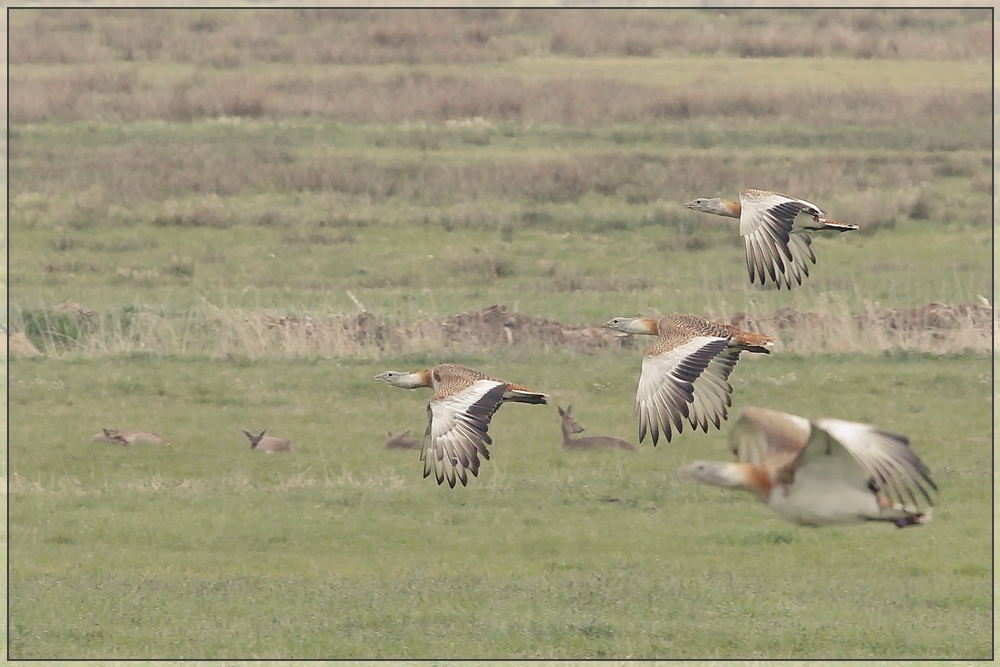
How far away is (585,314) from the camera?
987 inches

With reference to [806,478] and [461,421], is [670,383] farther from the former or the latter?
[806,478]

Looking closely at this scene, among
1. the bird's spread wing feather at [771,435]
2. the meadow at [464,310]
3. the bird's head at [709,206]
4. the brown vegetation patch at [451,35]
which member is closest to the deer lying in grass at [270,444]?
the meadow at [464,310]

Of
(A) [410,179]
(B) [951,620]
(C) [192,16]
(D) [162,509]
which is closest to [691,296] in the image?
(A) [410,179]

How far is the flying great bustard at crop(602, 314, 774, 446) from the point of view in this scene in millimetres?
11625

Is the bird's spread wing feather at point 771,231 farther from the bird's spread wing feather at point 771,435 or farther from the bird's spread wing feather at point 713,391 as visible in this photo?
the bird's spread wing feather at point 771,435

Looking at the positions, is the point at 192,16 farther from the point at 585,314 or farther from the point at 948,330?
the point at 948,330

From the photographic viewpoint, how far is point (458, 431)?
1167 cm

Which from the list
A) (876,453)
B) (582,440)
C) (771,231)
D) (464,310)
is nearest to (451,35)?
(464,310)

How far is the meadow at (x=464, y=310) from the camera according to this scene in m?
14.4

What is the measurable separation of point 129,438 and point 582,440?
390 centimetres

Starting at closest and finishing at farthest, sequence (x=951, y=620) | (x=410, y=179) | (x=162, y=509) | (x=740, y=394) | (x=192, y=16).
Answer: (x=951, y=620), (x=162, y=509), (x=740, y=394), (x=410, y=179), (x=192, y=16)

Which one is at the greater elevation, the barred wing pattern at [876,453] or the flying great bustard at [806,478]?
the barred wing pattern at [876,453]

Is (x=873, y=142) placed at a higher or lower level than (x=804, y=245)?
lower

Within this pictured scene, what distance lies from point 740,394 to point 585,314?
415 centimetres
